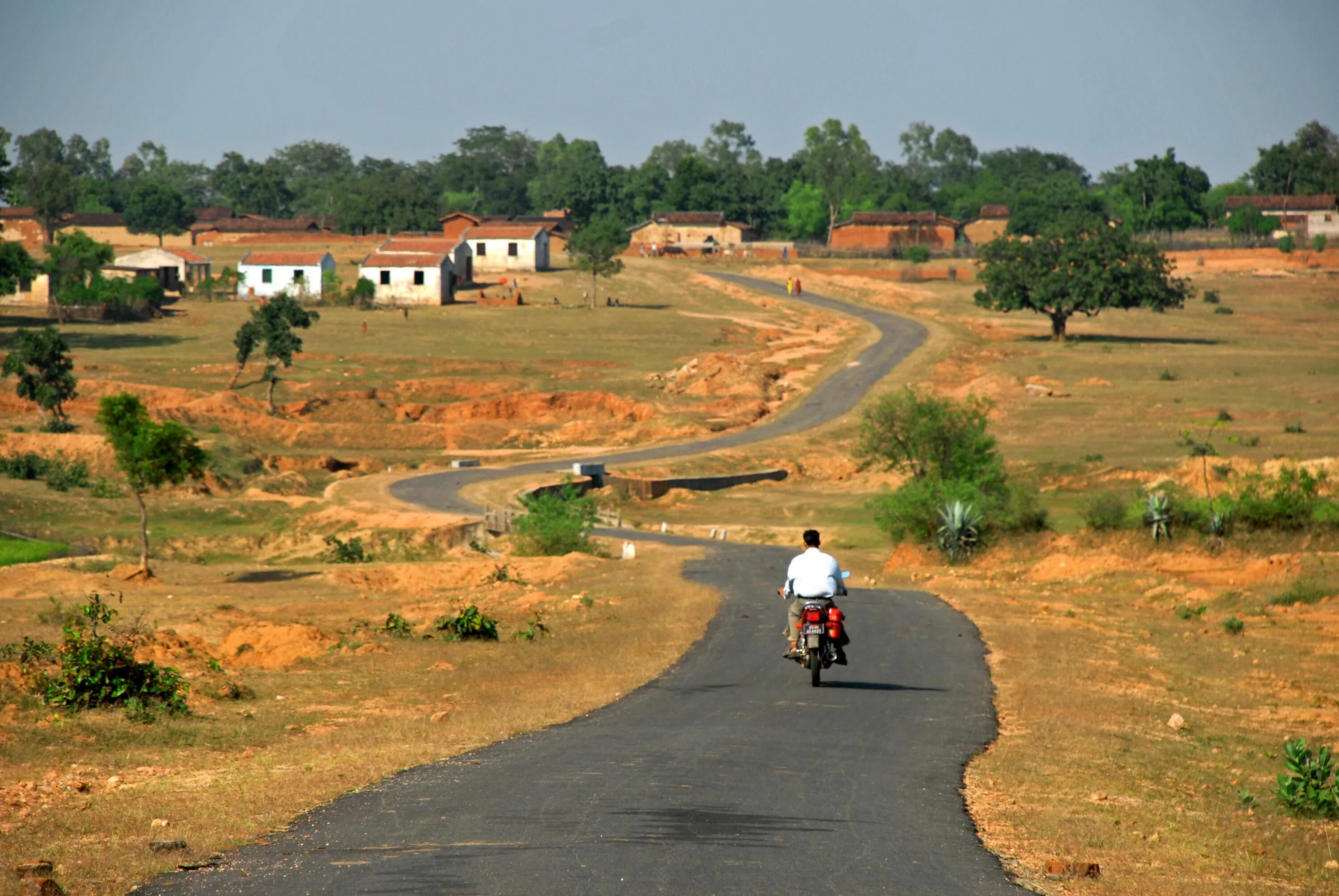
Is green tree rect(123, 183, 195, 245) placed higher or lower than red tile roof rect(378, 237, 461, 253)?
higher

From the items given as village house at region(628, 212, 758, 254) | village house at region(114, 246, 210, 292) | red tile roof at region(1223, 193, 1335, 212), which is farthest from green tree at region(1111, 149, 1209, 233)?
village house at region(114, 246, 210, 292)

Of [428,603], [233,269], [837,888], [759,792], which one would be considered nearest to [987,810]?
[759,792]

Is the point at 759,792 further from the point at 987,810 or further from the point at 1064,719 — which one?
the point at 1064,719

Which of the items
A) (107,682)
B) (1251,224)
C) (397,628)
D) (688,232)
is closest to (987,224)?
(1251,224)

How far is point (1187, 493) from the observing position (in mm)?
45719

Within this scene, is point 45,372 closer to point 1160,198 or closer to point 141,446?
point 141,446

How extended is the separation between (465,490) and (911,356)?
1820 inches

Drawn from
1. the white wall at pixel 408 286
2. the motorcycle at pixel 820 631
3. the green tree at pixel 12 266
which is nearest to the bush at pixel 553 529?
the motorcycle at pixel 820 631

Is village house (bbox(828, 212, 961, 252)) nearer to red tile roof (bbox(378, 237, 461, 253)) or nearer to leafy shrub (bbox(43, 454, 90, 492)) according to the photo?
red tile roof (bbox(378, 237, 461, 253))

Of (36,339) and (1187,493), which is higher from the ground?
(36,339)

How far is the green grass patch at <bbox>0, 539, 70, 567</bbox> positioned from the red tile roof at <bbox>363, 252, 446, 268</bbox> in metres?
65.6

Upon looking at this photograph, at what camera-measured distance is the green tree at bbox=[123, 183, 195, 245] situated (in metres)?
158

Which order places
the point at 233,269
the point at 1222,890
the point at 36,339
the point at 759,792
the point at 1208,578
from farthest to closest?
1. the point at 233,269
2. the point at 36,339
3. the point at 1208,578
4. the point at 759,792
5. the point at 1222,890

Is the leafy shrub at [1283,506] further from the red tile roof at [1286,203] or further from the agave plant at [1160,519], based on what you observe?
the red tile roof at [1286,203]
